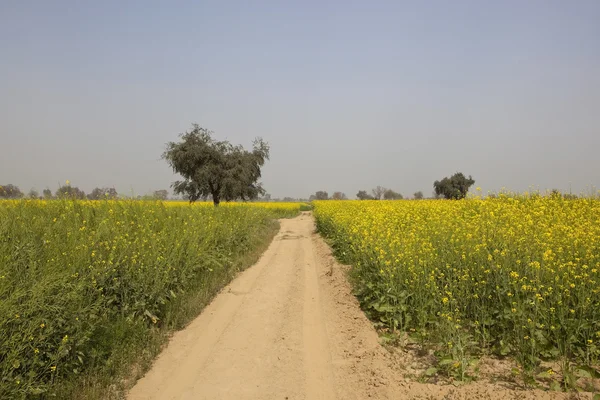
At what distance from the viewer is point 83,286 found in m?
4.99

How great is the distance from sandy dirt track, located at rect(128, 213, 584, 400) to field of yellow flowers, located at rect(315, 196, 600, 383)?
0.53 meters

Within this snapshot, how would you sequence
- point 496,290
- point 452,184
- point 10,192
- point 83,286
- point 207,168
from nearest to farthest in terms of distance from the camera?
point 83,286, point 496,290, point 10,192, point 207,168, point 452,184

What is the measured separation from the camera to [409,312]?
6.43 meters

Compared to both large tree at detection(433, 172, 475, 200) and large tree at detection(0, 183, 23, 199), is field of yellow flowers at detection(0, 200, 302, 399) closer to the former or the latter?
large tree at detection(0, 183, 23, 199)

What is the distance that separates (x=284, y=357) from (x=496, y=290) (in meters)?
3.35

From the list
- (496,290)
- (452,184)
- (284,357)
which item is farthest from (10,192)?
(452,184)

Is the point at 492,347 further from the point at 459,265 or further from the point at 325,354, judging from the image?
the point at 325,354

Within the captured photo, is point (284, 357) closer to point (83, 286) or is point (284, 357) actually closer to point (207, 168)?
point (83, 286)

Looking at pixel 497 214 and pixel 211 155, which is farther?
pixel 211 155

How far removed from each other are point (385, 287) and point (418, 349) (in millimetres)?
1676

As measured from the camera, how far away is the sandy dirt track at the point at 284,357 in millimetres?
4590

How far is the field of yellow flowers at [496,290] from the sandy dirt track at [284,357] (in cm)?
53

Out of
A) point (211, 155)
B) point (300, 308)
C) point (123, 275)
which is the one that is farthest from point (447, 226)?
point (211, 155)

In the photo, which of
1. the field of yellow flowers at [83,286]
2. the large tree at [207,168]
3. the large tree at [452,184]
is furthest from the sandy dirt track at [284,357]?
the large tree at [452,184]
